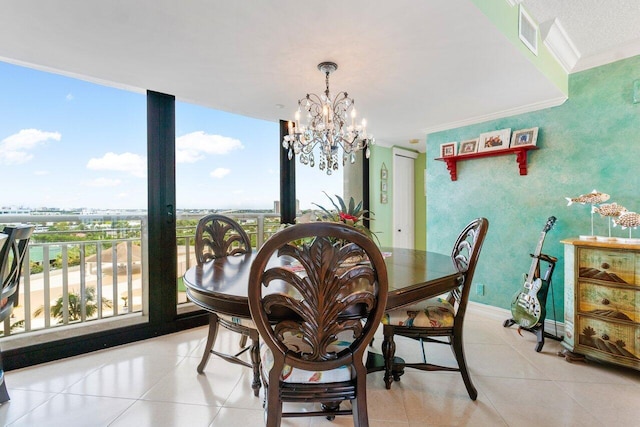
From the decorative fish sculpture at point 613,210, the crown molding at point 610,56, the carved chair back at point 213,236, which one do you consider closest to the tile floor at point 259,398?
the carved chair back at point 213,236

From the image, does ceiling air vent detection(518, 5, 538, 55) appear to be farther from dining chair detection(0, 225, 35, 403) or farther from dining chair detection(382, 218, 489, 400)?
dining chair detection(0, 225, 35, 403)

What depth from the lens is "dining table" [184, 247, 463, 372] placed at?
1.20 metres

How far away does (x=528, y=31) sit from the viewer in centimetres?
194

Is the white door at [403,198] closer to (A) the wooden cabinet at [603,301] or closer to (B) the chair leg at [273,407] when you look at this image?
(A) the wooden cabinet at [603,301]

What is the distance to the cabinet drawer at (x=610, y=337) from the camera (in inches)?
74.0

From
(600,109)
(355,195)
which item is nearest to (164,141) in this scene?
(355,195)

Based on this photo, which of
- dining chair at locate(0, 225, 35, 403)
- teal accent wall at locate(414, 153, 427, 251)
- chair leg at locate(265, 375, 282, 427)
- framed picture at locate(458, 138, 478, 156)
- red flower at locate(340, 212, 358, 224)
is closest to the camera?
chair leg at locate(265, 375, 282, 427)

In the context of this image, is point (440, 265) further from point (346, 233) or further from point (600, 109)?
point (600, 109)

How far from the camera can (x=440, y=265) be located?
5.80 ft

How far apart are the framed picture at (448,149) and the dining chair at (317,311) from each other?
268 cm

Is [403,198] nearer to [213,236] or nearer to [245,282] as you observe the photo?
[213,236]

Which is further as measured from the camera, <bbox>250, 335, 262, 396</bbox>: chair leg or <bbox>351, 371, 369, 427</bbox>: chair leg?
<bbox>250, 335, 262, 396</bbox>: chair leg

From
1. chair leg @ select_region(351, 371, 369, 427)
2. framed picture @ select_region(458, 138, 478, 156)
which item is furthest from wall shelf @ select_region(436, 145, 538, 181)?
chair leg @ select_region(351, 371, 369, 427)

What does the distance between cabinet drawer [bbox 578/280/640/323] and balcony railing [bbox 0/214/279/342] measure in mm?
3342
